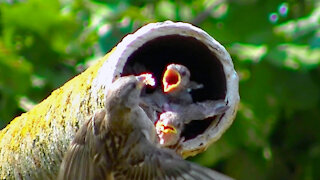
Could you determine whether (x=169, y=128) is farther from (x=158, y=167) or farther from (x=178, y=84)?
(x=178, y=84)

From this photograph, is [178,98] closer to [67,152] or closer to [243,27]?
[67,152]

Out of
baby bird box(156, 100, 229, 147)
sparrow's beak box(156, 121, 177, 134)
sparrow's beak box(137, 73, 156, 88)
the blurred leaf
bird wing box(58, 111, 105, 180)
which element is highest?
sparrow's beak box(137, 73, 156, 88)

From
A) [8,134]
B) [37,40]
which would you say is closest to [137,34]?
[8,134]

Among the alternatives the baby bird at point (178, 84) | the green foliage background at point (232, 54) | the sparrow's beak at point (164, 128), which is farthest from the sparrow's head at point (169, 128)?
the green foliage background at point (232, 54)

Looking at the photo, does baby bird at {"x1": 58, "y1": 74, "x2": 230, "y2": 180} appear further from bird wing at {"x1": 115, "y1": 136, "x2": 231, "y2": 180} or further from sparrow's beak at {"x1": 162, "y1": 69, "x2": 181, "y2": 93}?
sparrow's beak at {"x1": 162, "y1": 69, "x2": 181, "y2": 93}

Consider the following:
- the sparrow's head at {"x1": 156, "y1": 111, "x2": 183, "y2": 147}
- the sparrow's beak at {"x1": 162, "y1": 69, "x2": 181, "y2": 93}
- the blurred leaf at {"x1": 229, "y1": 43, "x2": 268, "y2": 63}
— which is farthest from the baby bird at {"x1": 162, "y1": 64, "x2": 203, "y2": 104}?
the blurred leaf at {"x1": 229, "y1": 43, "x2": 268, "y2": 63}
